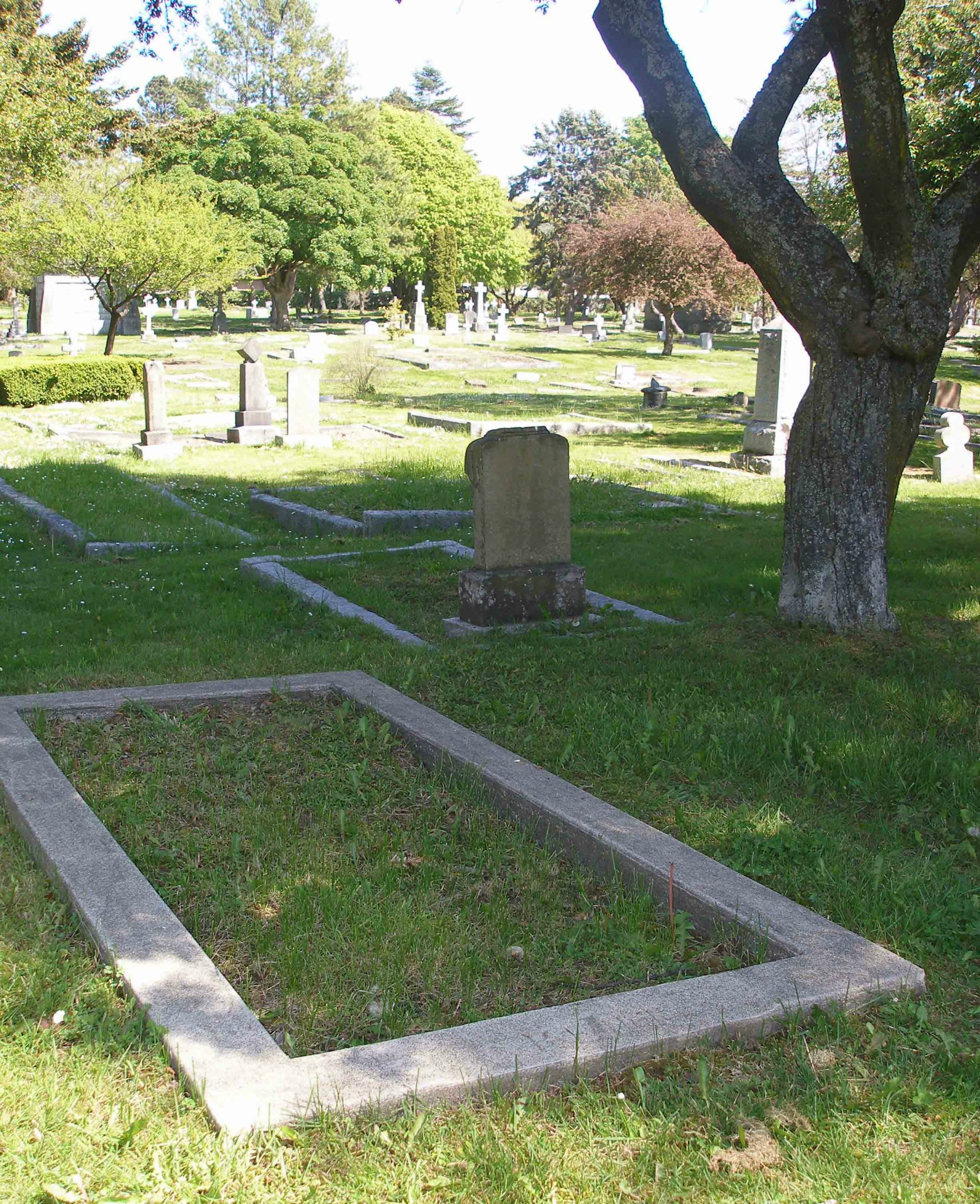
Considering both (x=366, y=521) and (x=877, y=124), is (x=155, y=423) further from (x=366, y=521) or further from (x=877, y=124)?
(x=877, y=124)

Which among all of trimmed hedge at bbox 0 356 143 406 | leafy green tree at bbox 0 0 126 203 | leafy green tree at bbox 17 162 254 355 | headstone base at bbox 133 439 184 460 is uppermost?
leafy green tree at bbox 0 0 126 203

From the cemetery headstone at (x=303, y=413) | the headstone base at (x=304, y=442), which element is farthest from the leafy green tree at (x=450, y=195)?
the headstone base at (x=304, y=442)

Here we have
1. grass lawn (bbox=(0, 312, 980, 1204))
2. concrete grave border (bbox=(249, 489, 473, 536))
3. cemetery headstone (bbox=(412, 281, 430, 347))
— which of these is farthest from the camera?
cemetery headstone (bbox=(412, 281, 430, 347))

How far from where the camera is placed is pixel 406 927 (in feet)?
12.0

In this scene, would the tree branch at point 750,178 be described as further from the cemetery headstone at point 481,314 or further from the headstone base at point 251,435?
the cemetery headstone at point 481,314

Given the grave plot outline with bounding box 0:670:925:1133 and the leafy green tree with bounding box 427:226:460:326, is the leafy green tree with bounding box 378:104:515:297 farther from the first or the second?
the grave plot outline with bounding box 0:670:925:1133

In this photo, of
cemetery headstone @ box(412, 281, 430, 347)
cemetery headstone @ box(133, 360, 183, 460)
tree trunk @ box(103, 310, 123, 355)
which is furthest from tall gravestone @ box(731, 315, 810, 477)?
cemetery headstone @ box(412, 281, 430, 347)

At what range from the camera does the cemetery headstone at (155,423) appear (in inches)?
645

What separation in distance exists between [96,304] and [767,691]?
47140mm

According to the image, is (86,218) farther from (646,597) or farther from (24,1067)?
(24,1067)

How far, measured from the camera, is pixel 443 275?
5731 cm

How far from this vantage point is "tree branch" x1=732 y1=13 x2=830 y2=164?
6895 millimetres

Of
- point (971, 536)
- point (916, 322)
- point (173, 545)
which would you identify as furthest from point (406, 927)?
point (971, 536)

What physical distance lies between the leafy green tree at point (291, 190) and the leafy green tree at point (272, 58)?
1159 centimetres
